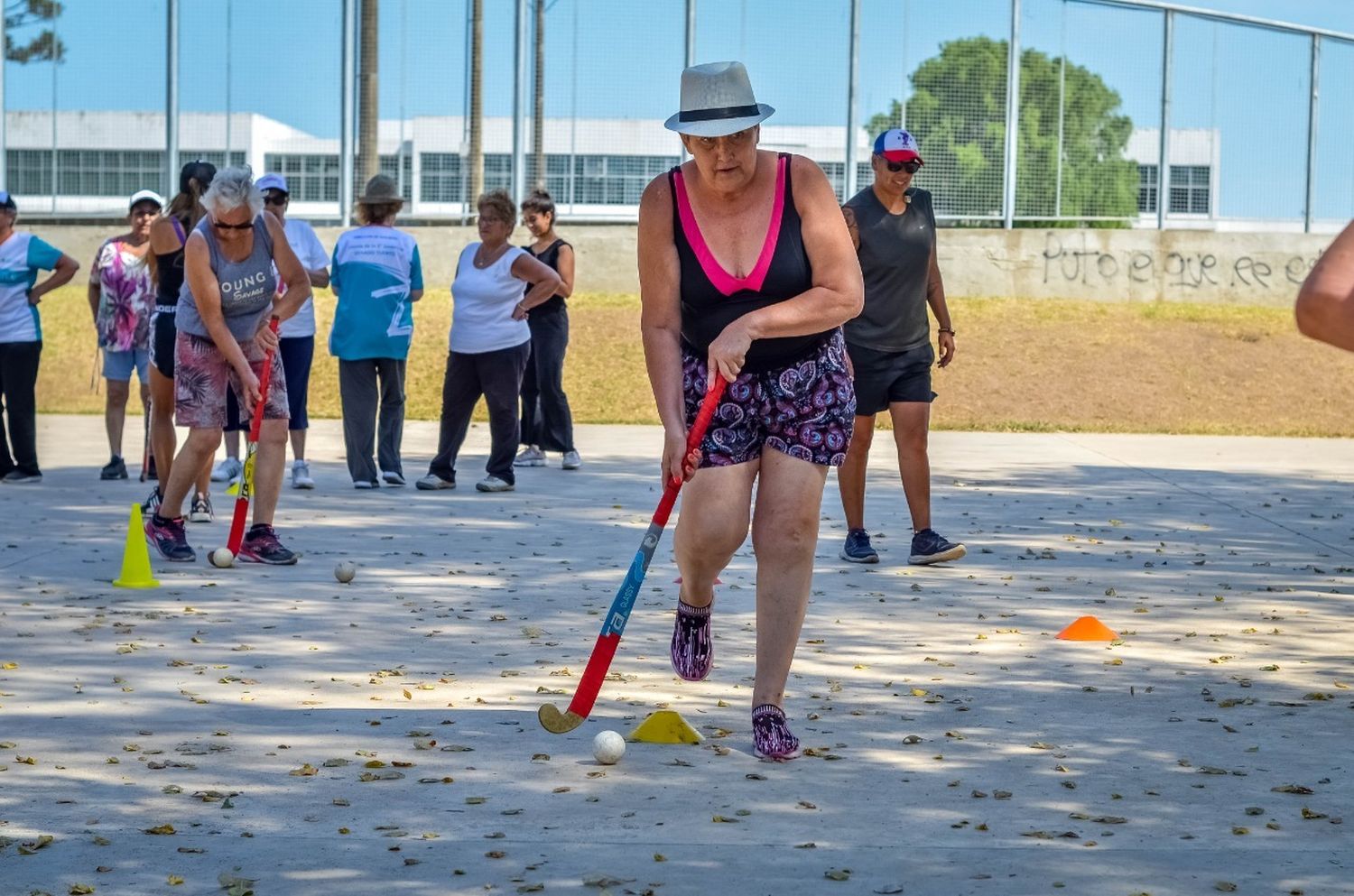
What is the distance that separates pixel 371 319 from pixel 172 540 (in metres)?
3.57

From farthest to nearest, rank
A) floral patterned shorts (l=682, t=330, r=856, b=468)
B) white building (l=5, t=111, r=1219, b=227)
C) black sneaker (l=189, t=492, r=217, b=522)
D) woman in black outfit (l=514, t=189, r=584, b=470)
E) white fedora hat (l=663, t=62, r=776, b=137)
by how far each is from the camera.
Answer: white building (l=5, t=111, r=1219, b=227), woman in black outfit (l=514, t=189, r=584, b=470), black sneaker (l=189, t=492, r=217, b=522), floral patterned shorts (l=682, t=330, r=856, b=468), white fedora hat (l=663, t=62, r=776, b=137)

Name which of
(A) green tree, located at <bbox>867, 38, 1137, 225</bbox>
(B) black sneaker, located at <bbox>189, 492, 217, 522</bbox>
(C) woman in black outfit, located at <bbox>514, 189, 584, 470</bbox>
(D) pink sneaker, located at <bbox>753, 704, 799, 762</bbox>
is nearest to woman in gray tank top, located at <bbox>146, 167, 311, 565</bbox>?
(B) black sneaker, located at <bbox>189, 492, 217, 522</bbox>

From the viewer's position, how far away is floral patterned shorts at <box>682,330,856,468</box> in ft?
16.6

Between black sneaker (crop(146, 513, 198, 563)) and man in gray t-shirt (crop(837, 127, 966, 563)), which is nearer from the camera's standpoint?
black sneaker (crop(146, 513, 198, 563))

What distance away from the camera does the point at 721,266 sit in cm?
503

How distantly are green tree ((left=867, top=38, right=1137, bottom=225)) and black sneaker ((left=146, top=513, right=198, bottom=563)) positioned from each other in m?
21.7

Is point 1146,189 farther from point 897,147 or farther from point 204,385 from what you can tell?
point 204,385

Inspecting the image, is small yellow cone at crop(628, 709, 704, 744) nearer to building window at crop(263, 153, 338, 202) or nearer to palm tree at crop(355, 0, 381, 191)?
building window at crop(263, 153, 338, 202)

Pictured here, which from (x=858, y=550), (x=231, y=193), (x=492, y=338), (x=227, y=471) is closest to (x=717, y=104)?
(x=231, y=193)

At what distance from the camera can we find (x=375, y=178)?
1212 cm

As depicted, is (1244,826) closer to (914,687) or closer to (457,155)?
(914,687)

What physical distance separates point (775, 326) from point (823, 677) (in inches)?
Result: 68.4

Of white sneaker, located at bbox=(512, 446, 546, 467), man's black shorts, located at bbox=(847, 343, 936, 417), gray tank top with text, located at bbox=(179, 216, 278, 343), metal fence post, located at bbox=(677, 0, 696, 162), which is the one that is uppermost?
metal fence post, located at bbox=(677, 0, 696, 162)

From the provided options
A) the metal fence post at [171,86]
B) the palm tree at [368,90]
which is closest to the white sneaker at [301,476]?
the palm tree at [368,90]
